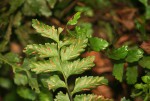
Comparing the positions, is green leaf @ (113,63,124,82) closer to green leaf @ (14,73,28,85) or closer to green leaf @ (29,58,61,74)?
green leaf @ (29,58,61,74)

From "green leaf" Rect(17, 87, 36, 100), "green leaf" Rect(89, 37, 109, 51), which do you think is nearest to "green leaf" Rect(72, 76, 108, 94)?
"green leaf" Rect(89, 37, 109, 51)

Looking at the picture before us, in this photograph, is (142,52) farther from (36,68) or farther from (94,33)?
(94,33)

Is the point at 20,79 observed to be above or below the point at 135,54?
below

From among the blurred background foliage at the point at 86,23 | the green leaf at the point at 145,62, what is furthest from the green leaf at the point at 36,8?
the green leaf at the point at 145,62

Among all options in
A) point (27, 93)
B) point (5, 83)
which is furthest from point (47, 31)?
point (5, 83)

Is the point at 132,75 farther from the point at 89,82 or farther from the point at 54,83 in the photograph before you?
the point at 54,83

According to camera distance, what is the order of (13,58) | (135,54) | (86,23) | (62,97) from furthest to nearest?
(86,23)
(13,58)
(135,54)
(62,97)

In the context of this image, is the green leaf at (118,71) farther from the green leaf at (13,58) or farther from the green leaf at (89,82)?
the green leaf at (13,58)
